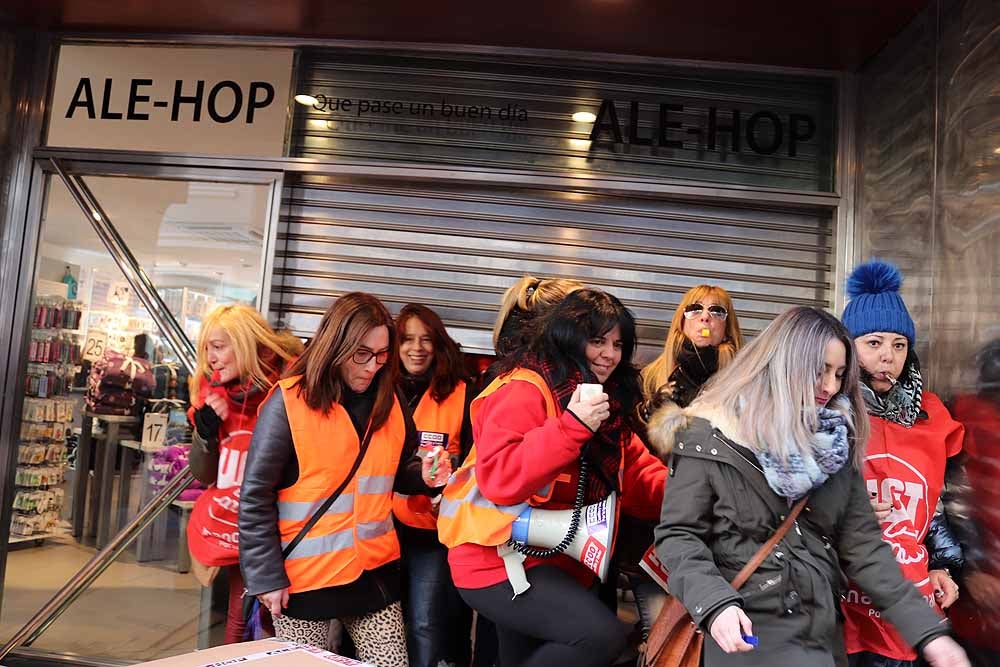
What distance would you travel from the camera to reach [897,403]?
304 centimetres

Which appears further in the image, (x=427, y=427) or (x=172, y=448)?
(x=172, y=448)

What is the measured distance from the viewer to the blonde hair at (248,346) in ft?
12.4

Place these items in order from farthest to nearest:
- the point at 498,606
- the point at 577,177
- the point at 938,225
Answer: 1. the point at 577,177
2. the point at 938,225
3. the point at 498,606

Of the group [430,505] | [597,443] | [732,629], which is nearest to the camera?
[732,629]

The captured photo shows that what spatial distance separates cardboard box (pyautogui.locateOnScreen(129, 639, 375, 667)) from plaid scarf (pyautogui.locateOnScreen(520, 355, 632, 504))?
3.25 feet

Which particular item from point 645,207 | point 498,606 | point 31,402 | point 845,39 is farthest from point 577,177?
point 31,402

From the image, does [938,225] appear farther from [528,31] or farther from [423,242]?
[423,242]

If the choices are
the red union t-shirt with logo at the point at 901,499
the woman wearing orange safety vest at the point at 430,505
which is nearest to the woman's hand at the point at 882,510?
the red union t-shirt with logo at the point at 901,499

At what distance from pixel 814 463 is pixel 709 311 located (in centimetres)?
159

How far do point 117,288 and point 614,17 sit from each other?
3211mm

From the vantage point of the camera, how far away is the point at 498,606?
263 centimetres

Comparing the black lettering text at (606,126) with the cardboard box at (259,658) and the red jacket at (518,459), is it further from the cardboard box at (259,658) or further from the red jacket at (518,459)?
the cardboard box at (259,658)

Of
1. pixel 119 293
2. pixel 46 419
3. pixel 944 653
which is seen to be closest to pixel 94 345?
pixel 119 293

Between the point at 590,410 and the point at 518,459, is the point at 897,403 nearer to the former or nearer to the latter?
the point at 590,410
